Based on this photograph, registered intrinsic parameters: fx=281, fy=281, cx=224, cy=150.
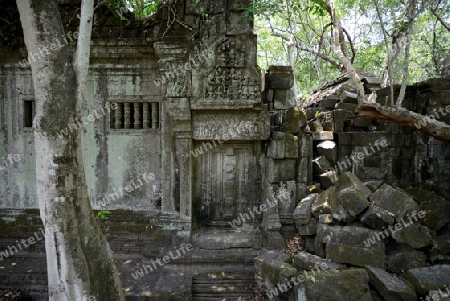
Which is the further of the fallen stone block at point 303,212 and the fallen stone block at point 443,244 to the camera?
the fallen stone block at point 303,212

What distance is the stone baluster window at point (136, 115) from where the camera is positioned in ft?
18.8

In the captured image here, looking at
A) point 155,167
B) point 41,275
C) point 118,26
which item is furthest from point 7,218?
point 118,26

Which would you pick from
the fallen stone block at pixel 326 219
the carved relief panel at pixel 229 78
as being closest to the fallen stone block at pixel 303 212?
the fallen stone block at pixel 326 219

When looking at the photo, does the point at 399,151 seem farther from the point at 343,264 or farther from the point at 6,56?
the point at 6,56

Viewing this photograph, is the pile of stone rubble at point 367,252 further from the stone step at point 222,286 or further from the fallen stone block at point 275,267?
the stone step at point 222,286

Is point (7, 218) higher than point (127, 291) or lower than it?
higher

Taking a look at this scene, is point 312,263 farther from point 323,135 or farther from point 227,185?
point 323,135

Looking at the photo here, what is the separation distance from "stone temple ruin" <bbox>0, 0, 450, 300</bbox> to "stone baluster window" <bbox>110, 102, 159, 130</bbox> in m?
0.02

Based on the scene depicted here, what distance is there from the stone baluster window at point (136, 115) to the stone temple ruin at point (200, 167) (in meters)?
0.02

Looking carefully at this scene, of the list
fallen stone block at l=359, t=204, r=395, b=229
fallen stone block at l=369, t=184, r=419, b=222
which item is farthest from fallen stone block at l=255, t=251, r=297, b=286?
fallen stone block at l=369, t=184, r=419, b=222

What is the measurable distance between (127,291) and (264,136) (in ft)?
11.4

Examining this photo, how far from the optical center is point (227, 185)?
5.66 metres

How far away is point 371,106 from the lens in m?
5.27

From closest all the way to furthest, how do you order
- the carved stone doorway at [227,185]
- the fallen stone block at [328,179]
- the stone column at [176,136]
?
the stone column at [176,136] → the carved stone doorway at [227,185] → the fallen stone block at [328,179]
